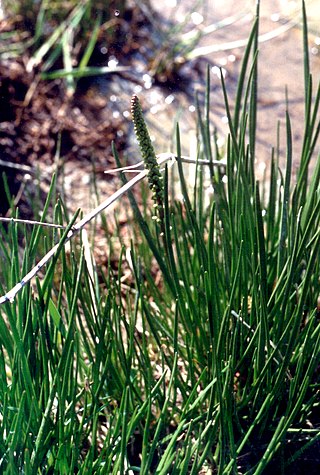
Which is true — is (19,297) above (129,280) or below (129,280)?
above

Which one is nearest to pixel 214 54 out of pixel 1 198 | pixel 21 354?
pixel 1 198

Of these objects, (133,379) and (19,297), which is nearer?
(19,297)

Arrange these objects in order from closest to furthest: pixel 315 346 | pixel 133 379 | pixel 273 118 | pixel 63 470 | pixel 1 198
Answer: pixel 63 470 < pixel 315 346 < pixel 133 379 < pixel 1 198 < pixel 273 118

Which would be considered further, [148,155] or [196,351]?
[196,351]

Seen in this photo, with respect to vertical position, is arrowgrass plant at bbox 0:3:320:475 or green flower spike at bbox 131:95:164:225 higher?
green flower spike at bbox 131:95:164:225

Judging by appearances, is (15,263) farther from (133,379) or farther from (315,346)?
(315,346)

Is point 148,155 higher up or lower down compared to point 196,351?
higher up

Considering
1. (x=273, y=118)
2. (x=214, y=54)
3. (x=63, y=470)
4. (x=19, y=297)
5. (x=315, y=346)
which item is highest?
(x=214, y=54)

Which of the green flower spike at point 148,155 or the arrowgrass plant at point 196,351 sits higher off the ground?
the green flower spike at point 148,155
